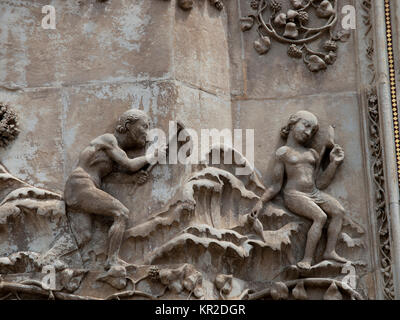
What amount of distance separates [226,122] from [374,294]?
188 centimetres

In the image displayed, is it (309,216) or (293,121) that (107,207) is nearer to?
(309,216)

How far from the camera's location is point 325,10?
10.9 m

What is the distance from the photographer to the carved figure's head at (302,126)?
34.3ft

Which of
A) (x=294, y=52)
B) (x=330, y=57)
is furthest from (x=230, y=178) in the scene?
(x=330, y=57)

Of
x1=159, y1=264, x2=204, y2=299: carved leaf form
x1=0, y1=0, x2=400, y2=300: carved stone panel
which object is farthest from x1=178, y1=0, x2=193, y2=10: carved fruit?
x1=159, y1=264, x2=204, y2=299: carved leaf form

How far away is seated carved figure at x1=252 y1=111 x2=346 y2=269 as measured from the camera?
1019cm

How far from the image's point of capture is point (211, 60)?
1077 cm

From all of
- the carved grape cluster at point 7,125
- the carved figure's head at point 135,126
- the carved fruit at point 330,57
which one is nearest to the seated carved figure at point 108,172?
the carved figure's head at point 135,126

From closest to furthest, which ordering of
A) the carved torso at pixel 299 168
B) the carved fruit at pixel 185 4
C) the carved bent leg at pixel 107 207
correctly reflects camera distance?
1. the carved bent leg at pixel 107 207
2. the carved torso at pixel 299 168
3. the carved fruit at pixel 185 4

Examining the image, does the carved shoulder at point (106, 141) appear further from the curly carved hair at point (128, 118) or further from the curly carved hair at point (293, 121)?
the curly carved hair at point (293, 121)

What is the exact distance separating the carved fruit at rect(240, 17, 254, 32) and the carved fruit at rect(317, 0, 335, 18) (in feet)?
1.90
